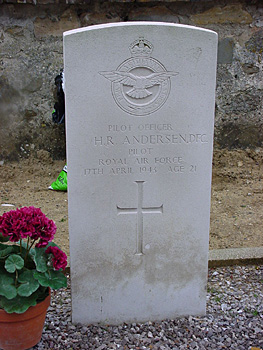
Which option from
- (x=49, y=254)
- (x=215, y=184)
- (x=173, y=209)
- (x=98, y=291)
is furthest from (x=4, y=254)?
(x=215, y=184)

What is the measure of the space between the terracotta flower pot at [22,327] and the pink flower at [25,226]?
14.7 inches

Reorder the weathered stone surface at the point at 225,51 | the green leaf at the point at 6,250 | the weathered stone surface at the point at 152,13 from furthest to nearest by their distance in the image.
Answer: the weathered stone surface at the point at 225,51, the weathered stone surface at the point at 152,13, the green leaf at the point at 6,250

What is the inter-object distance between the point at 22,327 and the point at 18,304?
18 centimetres

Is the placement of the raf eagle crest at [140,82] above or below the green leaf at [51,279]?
above

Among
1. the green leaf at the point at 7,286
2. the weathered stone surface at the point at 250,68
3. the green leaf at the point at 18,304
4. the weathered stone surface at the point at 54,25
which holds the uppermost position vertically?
the weathered stone surface at the point at 54,25

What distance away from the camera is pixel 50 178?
5.07 meters

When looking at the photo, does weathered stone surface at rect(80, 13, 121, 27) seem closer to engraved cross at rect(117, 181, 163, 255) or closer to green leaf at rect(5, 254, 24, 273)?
engraved cross at rect(117, 181, 163, 255)

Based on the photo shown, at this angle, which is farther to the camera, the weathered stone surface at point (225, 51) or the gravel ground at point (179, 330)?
the weathered stone surface at point (225, 51)

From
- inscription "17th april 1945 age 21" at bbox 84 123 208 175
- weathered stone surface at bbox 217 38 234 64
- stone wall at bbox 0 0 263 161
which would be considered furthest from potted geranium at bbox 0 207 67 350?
weathered stone surface at bbox 217 38 234 64

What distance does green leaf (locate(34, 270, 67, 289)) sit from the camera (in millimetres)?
2096

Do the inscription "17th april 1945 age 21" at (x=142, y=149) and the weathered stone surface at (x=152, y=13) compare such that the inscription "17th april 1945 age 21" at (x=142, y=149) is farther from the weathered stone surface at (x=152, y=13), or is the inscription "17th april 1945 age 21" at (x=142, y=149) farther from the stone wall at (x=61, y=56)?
the weathered stone surface at (x=152, y=13)

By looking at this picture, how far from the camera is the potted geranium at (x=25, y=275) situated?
2070 mm

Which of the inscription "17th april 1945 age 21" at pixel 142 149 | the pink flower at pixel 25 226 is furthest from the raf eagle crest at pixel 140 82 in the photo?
the pink flower at pixel 25 226

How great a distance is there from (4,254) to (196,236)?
44.5 inches
